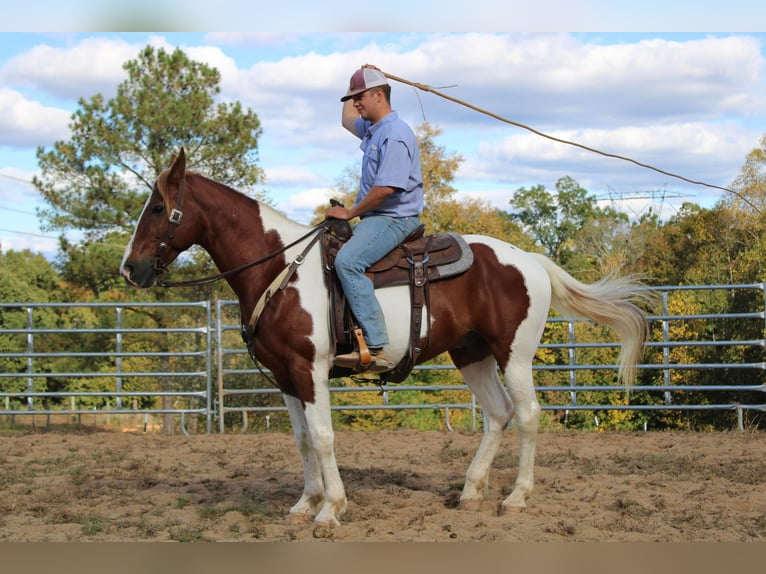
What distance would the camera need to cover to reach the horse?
15.7 ft

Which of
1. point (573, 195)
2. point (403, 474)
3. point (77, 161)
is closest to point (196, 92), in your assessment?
point (77, 161)

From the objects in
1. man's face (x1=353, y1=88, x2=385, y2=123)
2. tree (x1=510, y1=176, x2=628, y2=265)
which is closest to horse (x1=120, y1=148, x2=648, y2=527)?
man's face (x1=353, y1=88, x2=385, y2=123)

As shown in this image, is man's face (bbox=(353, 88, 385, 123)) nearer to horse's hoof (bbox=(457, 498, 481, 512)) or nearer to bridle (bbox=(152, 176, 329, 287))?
bridle (bbox=(152, 176, 329, 287))

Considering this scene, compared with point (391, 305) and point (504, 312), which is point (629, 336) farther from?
point (391, 305)

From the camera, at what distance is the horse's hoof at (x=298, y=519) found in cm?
487

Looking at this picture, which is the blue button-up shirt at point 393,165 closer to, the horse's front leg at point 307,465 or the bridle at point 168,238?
the bridle at point 168,238

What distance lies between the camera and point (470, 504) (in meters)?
5.21

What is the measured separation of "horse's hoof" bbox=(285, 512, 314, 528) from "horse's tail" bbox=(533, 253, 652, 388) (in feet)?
7.17

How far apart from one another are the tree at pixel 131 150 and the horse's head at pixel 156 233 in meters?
15.4

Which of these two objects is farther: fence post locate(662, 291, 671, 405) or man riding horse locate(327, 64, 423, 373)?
fence post locate(662, 291, 671, 405)

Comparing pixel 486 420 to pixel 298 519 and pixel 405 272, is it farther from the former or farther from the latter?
pixel 298 519

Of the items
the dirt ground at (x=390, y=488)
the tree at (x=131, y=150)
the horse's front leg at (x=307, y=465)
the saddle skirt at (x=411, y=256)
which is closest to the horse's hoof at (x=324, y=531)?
the dirt ground at (x=390, y=488)

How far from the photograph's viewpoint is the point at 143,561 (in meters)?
3.60

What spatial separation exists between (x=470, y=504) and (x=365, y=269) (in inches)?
65.6
